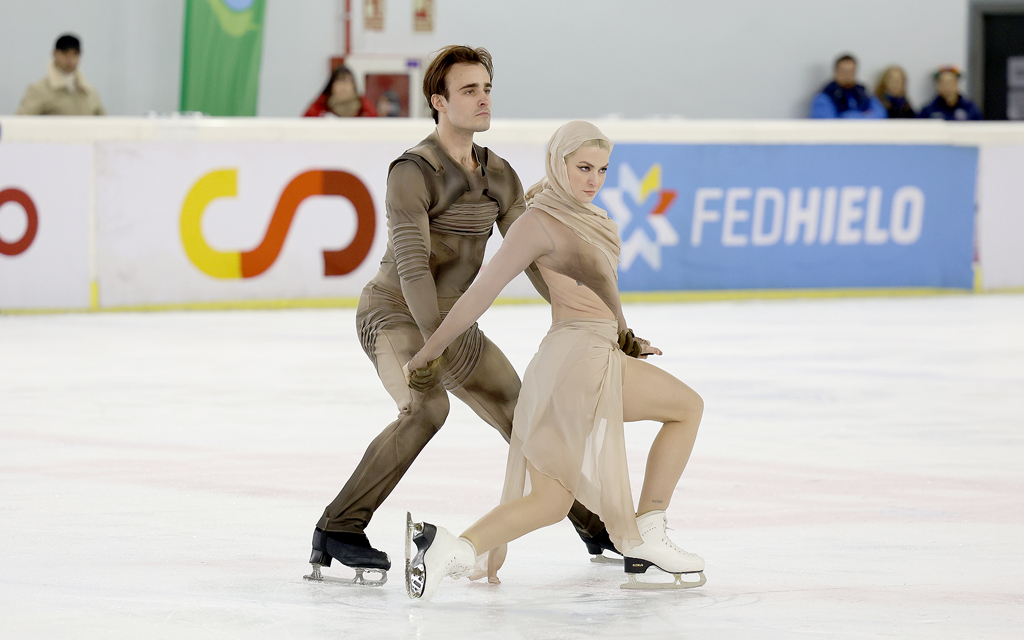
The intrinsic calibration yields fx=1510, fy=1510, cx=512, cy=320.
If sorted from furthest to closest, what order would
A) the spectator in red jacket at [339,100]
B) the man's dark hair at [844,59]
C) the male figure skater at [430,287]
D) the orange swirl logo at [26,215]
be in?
the man's dark hair at [844,59], the spectator in red jacket at [339,100], the orange swirl logo at [26,215], the male figure skater at [430,287]

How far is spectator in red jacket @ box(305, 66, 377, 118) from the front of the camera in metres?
11.1

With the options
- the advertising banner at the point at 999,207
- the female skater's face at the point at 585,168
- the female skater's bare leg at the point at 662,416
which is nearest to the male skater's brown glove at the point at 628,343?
the female skater's bare leg at the point at 662,416

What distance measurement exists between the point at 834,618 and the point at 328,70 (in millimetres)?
11293

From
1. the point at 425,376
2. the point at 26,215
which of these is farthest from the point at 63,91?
the point at 425,376

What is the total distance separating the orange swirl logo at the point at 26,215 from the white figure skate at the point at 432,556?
7065 mm

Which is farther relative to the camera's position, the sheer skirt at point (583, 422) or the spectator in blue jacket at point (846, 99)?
the spectator in blue jacket at point (846, 99)

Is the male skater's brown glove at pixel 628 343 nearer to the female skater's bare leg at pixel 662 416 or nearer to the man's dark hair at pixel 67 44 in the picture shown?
the female skater's bare leg at pixel 662 416

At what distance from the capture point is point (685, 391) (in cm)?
358

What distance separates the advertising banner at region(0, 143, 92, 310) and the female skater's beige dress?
6925 millimetres

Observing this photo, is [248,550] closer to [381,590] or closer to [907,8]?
[381,590]

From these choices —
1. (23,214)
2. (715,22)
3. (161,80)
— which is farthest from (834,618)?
(715,22)

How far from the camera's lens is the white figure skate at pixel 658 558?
138 inches

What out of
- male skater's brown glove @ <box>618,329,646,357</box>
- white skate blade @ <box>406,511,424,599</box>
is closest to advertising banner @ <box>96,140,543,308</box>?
male skater's brown glove @ <box>618,329,646,357</box>

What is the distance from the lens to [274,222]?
400 inches
